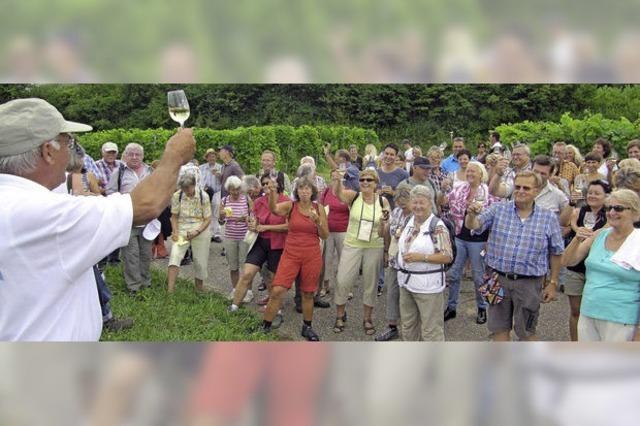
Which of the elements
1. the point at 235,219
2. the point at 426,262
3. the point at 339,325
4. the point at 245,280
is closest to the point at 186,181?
the point at 235,219

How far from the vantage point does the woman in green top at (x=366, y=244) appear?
18.6 ft

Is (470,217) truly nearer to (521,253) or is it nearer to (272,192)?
(521,253)

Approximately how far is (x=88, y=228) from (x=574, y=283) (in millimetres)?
4403

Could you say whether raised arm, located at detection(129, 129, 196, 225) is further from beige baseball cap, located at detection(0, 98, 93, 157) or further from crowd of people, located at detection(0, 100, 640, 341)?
beige baseball cap, located at detection(0, 98, 93, 157)

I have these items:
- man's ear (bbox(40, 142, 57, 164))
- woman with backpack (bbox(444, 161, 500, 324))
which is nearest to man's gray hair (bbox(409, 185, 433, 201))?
woman with backpack (bbox(444, 161, 500, 324))

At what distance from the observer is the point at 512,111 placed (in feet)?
67.1

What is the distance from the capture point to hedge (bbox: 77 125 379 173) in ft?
47.1

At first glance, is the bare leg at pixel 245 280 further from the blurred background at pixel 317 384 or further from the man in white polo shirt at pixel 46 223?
the blurred background at pixel 317 384

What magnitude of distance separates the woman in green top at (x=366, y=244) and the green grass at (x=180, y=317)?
93 cm
